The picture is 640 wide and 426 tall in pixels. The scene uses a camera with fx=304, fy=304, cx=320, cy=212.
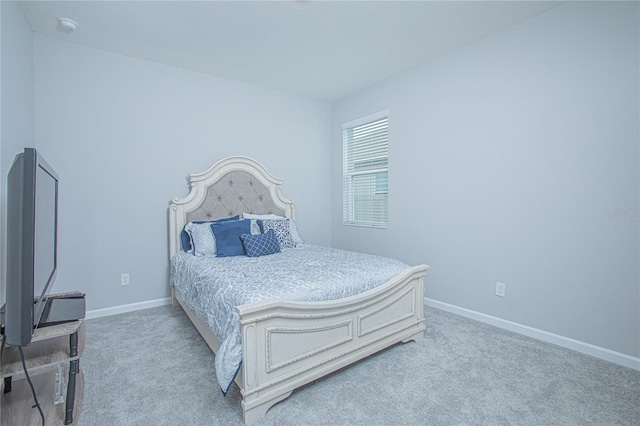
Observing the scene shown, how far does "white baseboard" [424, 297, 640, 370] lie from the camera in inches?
77.6

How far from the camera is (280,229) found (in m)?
3.20

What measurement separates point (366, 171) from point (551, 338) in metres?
2.41

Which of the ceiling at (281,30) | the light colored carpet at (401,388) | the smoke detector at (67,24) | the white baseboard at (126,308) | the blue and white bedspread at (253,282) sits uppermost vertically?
the ceiling at (281,30)

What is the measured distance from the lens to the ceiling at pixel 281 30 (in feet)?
7.16

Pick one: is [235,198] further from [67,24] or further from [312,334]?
[312,334]

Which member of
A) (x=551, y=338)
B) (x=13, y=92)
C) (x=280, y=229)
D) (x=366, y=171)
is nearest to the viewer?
(x=13, y=92)

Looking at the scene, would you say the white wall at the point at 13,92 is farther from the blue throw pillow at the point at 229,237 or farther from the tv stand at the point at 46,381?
the blue throw pillow at the point at 229,237

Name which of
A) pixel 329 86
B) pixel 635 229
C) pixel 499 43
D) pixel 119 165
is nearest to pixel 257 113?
pixel 329 86

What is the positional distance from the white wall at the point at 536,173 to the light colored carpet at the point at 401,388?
41 centimetres

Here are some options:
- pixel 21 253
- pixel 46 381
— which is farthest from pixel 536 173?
pixel 46 381

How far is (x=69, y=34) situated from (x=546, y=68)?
3787 mm

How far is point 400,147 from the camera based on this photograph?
3.35 metres

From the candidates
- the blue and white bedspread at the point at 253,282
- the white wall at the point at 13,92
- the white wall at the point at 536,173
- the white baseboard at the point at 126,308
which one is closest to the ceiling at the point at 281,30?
the white wall at the point at 13,92

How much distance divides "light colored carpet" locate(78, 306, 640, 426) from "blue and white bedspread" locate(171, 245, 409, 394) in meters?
0.31
